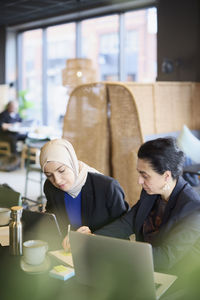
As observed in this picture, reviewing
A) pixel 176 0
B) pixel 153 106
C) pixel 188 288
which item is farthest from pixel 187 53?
pixel 188 288

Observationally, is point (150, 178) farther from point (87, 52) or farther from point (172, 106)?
point (87, 52)

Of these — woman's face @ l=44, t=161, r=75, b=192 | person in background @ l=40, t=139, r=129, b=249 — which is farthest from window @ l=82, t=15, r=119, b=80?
woman's face @ l=44, t=161, r=75, b=192

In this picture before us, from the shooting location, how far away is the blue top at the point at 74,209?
7.55 feet

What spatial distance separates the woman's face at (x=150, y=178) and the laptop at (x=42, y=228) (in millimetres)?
438

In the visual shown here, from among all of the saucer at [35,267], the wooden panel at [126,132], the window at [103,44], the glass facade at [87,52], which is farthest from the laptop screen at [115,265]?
the window at [103,44]

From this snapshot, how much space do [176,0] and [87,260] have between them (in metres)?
5.45

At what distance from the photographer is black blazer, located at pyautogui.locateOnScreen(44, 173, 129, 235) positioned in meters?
2.28

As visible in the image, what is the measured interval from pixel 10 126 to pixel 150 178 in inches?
263

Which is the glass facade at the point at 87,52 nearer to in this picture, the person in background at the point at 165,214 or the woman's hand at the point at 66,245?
the person in background at the point at 165,214

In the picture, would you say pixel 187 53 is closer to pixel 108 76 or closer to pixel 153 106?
pixel 153 106

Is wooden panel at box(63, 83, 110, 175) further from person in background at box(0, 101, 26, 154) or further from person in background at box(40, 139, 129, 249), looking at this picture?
person in background at box(0, 101, 26, 154)

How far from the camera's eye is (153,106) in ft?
15.3

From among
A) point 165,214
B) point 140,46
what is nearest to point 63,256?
point 165,214

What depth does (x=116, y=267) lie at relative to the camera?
1305 millimetres
